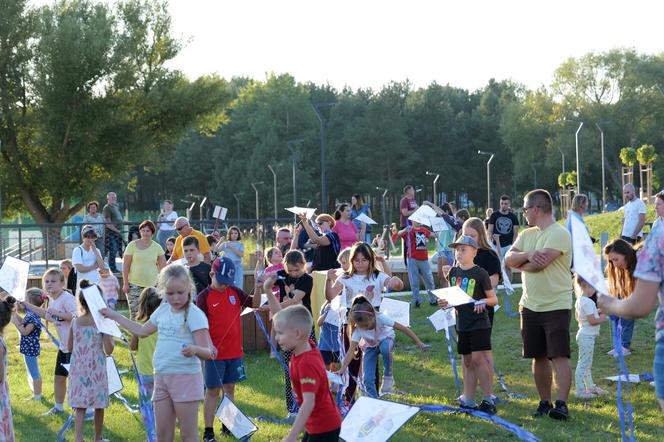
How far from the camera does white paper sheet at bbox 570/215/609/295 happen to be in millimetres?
4086

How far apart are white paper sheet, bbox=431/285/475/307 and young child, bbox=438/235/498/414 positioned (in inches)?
8.7

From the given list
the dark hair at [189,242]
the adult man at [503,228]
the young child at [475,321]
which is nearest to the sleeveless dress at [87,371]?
the dark hair at [189,242]

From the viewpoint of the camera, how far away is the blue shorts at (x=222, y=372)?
24.8 feet

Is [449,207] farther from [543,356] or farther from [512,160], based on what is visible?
[512,160]

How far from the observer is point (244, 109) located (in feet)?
312

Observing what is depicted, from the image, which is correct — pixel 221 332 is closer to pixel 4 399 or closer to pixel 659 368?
pixel 4 399

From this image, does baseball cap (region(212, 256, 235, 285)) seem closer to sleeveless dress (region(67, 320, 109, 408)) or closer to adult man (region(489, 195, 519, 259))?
sleeveless dress (region(67, 320, 109, 408))

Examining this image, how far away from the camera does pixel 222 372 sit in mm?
7664

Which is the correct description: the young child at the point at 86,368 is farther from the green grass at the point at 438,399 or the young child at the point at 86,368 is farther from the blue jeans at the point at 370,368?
the blue jeans at the point at 370,368

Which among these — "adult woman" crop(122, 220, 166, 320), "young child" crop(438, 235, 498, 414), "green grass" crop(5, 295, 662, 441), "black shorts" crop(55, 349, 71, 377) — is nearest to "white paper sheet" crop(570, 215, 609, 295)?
"green grass" crop(5, 295, 662, 441)

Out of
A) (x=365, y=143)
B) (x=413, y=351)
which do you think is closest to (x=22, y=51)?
(x=413, y=351)

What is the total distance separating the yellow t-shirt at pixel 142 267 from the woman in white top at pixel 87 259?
82cm

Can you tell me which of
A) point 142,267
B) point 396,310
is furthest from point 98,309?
point 142,267

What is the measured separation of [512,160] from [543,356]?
3270 inches
